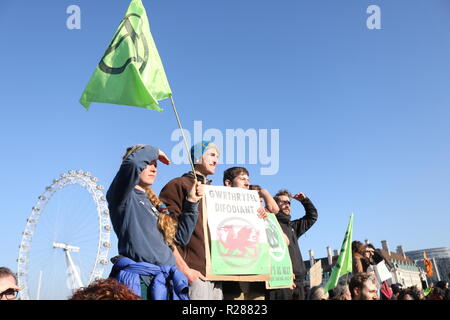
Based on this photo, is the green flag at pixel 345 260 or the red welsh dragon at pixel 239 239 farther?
the green flag at pixel 345 260

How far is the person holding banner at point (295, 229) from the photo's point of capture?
452 centimetres

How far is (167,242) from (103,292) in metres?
1.84

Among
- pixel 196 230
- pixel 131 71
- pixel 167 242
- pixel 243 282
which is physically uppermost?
pixel 131 71

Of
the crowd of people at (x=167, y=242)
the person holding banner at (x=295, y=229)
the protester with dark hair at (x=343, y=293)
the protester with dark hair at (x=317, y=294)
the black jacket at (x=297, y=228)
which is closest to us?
the crowd of people at (x=167, y=242)

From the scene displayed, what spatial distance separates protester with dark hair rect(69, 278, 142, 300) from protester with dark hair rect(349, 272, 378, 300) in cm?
303

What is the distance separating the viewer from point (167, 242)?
324 centimetres

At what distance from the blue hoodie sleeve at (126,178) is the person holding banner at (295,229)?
2.26 m

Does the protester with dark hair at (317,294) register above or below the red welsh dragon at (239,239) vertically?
below

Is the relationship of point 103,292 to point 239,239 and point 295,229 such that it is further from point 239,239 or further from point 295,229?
point 295,229

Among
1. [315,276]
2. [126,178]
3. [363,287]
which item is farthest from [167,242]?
[315,276]

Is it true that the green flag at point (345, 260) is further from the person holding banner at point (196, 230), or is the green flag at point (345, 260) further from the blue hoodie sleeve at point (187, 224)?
the blue hoodie sleeve at point (187, 224)

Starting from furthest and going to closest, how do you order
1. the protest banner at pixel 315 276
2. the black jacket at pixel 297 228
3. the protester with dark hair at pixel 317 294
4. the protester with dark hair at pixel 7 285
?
the protest banner at pixel 315 276
the black jacket at pixel 297 228
the protester with dark hair at pixel 317 294
the protester with dark hair at pixel 7 285

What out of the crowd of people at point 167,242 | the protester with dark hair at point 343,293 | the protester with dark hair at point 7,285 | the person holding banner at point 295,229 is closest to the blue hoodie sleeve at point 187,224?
the crowd of people at point 167,242

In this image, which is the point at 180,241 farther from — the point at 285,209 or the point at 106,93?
the point at 285,209
